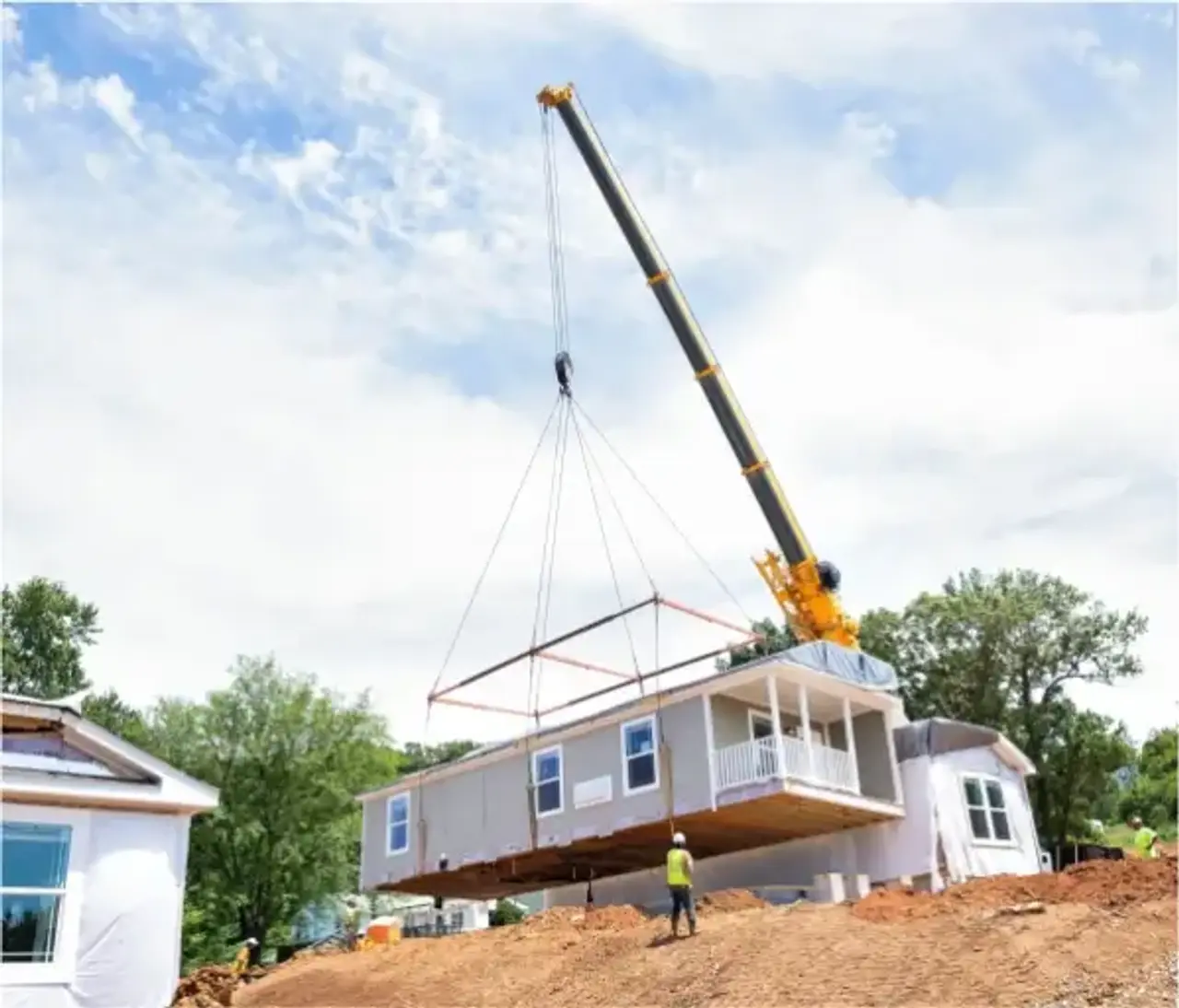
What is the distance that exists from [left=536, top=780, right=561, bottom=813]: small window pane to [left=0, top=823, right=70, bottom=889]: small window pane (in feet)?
60.6

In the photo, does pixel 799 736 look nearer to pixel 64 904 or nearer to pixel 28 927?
pixel 64 904

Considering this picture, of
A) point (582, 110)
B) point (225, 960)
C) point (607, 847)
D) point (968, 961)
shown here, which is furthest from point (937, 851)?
point (225, 960)

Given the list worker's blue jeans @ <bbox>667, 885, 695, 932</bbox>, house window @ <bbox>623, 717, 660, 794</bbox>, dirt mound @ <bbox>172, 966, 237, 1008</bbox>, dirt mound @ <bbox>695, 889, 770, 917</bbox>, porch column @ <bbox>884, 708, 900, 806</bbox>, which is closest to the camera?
dirt mound @ <bbox>172, 966, 237, 1008</bbox>

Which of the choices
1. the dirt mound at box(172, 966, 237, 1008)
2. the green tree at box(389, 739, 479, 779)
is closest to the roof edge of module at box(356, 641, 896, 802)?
the dirt mound at box(172, 966, 237, 1008)

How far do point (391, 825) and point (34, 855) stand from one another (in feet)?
75.9

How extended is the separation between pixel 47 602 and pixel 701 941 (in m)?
45.0

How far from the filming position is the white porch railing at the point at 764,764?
2383cm

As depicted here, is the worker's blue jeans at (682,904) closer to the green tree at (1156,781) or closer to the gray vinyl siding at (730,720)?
the gray vinyl siding at (730,720)

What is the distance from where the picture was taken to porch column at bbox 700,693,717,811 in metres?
24.3

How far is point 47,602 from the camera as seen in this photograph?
2108 inches

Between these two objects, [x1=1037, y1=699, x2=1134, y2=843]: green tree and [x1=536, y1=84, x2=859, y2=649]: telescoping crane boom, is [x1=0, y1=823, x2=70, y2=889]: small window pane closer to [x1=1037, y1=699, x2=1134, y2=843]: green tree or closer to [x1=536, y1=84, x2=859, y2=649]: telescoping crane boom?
[x1=536, y1=84, x2=859, y2=649]: telescoping crane boom

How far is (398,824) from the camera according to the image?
32156 mm

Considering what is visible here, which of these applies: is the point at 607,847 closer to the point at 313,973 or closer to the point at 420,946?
the point at 420,946

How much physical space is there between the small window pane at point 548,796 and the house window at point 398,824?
5.30 m
